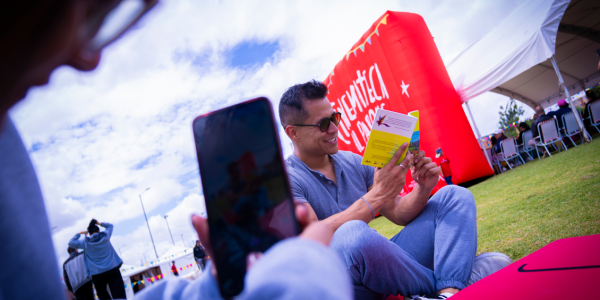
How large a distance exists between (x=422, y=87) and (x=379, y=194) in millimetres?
5027

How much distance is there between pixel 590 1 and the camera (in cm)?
738

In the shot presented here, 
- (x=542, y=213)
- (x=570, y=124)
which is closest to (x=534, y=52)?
(x=570, y=124)

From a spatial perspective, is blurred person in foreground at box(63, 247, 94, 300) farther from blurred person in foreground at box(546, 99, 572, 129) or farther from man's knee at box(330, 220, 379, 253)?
blurred person in foreground at box(546, 99, 572, 129)

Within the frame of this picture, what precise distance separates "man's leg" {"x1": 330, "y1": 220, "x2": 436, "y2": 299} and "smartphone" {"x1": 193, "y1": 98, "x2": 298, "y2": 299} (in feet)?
2.40

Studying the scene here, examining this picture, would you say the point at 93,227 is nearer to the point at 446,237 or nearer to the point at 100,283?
the point at 100,283

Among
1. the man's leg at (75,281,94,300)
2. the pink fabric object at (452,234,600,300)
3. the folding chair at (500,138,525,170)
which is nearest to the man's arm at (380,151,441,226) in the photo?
the pink fabric object at (452,234,600,300)

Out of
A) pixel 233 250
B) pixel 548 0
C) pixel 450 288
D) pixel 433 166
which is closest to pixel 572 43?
pixel 548 0

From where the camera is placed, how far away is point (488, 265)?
1.37 metres

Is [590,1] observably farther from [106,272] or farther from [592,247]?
[106,272]

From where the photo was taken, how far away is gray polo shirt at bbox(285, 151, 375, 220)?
1720 mm

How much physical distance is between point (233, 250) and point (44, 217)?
0.48m

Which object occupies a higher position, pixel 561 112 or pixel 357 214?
pixel 357 214

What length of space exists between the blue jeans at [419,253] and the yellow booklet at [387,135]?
1.21 feet

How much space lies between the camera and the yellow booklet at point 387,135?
1.54m
